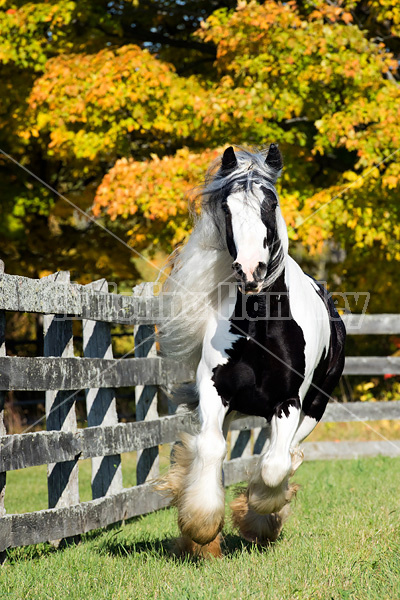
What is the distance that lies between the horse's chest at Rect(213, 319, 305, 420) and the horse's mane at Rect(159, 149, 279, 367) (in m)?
0.39

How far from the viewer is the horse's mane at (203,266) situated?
4160mm

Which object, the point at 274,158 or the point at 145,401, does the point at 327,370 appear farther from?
the point at 274,158

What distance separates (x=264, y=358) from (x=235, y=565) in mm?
1135

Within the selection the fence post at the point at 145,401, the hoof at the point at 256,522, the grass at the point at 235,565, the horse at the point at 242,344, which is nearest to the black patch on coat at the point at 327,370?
the horse at the point at 242,344

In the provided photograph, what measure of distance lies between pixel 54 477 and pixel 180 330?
1294mm

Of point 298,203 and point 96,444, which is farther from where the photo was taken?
point 298,203

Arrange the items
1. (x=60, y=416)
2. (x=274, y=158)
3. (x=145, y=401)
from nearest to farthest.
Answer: (x=274, y=158) < (x=60, y=416) < (x=145, y=401)

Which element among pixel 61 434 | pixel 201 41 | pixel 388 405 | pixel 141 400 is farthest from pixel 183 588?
pixel 201 41

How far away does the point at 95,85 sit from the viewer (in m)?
10.2

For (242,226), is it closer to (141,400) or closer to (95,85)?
(141,400)

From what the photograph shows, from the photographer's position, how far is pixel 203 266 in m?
4.49

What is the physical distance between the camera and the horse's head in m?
3.62

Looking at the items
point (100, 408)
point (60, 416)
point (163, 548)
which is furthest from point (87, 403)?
point (163, 548)

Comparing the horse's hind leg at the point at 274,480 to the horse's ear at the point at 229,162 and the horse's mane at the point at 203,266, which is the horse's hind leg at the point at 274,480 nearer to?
the horse's mane at the point at 203,266
